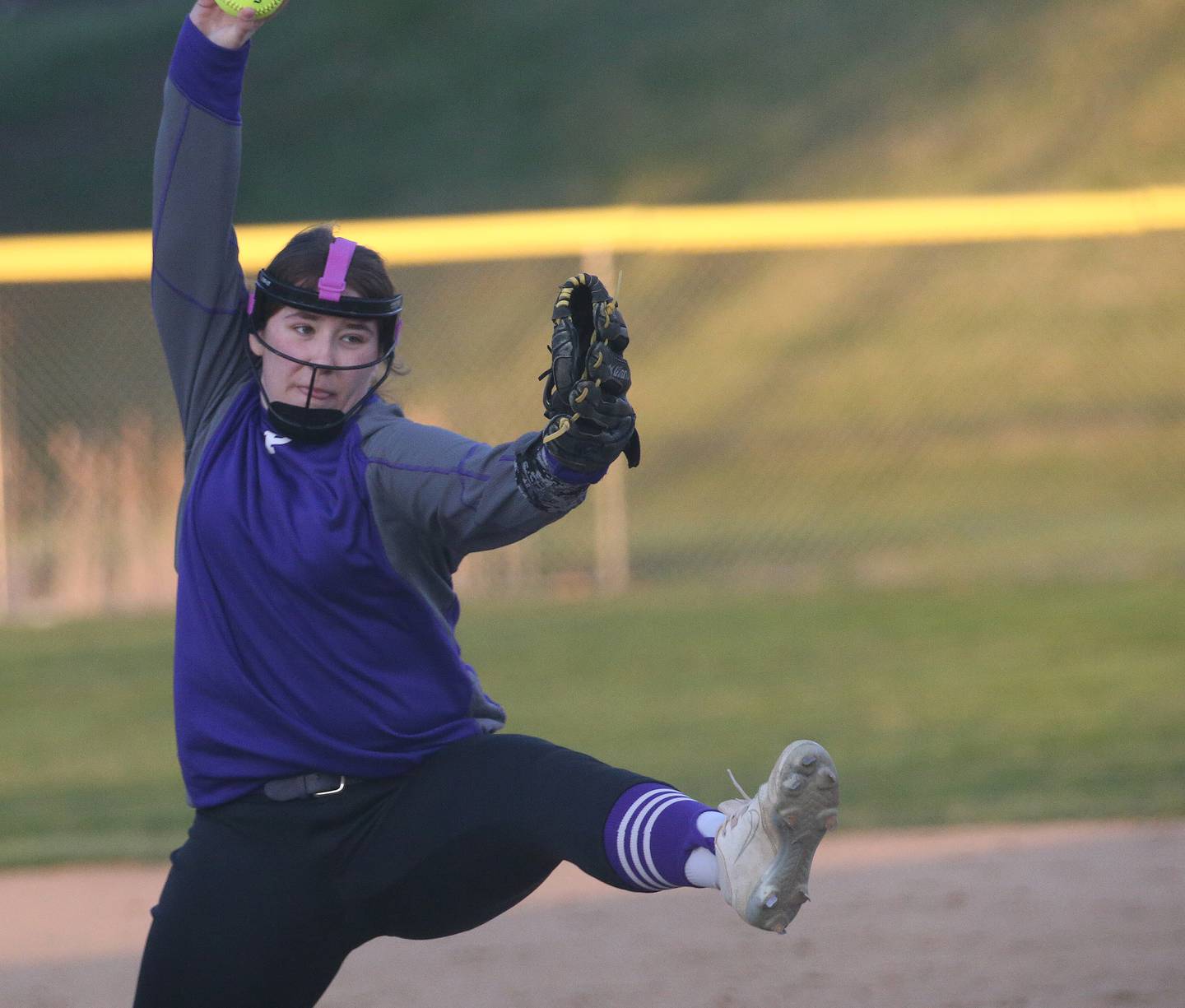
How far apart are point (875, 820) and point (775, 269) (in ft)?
44.6

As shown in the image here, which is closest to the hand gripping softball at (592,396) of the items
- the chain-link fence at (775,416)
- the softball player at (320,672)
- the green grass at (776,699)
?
the softball player at (320,672)

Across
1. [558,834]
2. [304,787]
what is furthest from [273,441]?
[558,834]

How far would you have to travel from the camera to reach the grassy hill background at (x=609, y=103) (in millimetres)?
20297

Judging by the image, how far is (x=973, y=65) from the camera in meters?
22.4

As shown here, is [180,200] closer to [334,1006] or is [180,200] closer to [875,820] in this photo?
[334,1006]

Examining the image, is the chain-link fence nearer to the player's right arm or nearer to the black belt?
the player's right arm

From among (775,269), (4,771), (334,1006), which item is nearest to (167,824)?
(4,771)

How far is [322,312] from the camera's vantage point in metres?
2.66

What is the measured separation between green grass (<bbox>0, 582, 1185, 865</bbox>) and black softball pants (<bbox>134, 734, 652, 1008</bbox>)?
116 inches

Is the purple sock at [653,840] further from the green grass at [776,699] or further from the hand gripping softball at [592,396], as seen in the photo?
the green grass at [776,699]

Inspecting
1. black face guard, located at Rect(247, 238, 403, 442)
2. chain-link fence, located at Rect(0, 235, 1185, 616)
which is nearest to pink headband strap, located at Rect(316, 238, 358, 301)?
black face guard, located at Rect(247, 238, 403, 442)

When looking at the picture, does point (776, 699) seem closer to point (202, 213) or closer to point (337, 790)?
point (337, 790)

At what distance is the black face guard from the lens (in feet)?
8.66

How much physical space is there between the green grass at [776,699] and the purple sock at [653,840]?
314 cm
